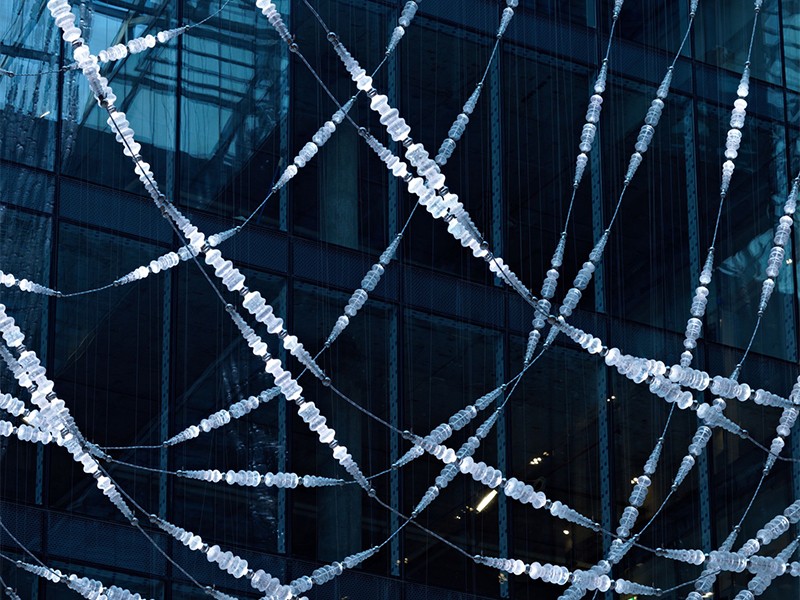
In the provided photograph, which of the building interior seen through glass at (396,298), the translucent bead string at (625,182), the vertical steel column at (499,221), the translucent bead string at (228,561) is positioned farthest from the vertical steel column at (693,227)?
the translucent bead string at (228,561)

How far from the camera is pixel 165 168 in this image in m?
18.4

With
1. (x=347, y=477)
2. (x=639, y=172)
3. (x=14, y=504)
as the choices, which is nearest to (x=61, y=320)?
(x=14, y=504)

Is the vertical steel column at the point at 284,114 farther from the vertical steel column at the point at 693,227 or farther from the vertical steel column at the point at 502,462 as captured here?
the vertical steel column at the point at 693,227

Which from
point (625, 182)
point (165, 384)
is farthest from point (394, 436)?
point (625, 182)

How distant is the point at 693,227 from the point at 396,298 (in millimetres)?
3908

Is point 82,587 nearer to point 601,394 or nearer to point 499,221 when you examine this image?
point 499,221

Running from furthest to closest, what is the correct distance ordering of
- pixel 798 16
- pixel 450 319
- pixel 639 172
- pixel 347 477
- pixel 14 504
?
1. pixel 798 16
2. pixel 639 172
3. pixel 450 319
4. pixel 347 477
5. pixel 14 504

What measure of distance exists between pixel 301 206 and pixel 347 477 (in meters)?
2.85

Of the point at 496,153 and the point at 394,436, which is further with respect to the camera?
the point at 496,153

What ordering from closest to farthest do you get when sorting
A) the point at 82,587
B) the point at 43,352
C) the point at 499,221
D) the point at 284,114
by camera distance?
the point at 82,587 < the point at 43,352 < the point at 284,114 < the point at 499,221

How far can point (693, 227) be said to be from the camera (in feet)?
68.8

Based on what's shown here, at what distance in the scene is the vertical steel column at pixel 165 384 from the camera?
17328mm

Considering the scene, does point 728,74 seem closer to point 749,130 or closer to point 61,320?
point 749,130

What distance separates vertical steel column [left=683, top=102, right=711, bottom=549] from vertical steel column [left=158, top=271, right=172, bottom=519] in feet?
20.1
